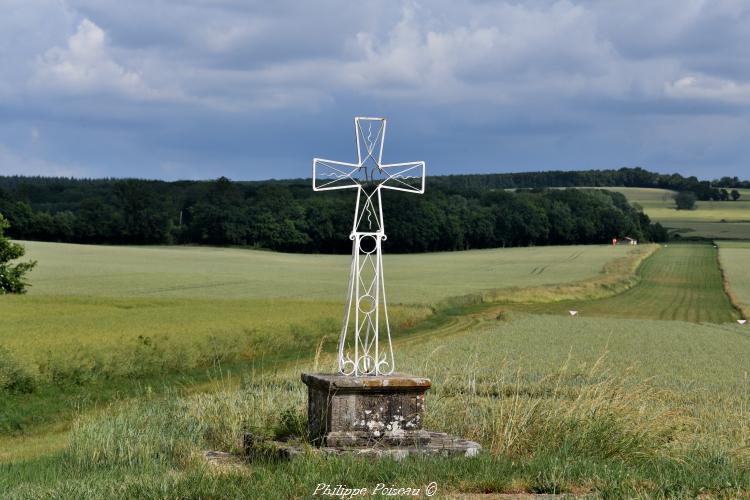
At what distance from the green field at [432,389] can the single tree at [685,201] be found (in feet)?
430

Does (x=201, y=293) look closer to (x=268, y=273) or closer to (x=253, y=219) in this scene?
(x=268, y=273)

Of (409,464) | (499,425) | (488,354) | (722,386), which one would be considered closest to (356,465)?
(409,464)

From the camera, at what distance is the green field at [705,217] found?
154 meters

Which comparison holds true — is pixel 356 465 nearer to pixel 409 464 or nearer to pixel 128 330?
pixel 409 464

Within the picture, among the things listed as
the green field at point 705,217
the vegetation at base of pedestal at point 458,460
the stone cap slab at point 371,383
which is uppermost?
the green field at point 705,217

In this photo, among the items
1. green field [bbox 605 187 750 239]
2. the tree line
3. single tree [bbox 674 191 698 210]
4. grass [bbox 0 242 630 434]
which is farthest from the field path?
single tree [bbox 674 191 698 210]

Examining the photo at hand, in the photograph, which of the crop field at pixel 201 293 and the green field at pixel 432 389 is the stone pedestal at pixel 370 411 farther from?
the crop field at pixel 201 293

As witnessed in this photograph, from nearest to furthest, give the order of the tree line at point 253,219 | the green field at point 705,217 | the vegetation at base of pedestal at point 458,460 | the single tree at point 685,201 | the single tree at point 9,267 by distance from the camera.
Result: the vegetation at base of pedestal at point 458,460
the single tree at point 9,267
the tree line at point 253,219
the green field at point 705,217
the single tree at point 685,201

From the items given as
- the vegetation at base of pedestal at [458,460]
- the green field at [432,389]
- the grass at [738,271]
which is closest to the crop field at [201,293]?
the green field at [432,389]

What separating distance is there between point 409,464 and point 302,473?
1234 millimetres

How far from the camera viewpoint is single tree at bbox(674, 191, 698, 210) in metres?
191

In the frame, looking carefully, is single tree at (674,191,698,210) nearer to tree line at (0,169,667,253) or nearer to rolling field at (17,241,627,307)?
tree line at (0,169,667,253)

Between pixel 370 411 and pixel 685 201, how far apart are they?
193 meters

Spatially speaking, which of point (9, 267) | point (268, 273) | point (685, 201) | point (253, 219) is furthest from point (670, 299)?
point (685, 201)
